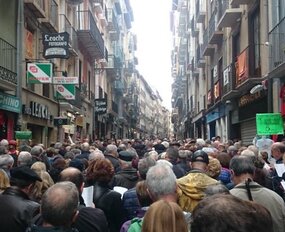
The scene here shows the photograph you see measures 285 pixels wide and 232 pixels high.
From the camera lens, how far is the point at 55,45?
19.9 metres

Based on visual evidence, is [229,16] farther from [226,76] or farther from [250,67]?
[250,67]

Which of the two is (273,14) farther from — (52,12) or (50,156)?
(52,12)

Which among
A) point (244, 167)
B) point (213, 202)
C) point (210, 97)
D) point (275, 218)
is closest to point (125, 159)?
point (244, 167)

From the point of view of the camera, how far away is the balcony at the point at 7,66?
1628 centimetres

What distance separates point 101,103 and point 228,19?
14573 mm

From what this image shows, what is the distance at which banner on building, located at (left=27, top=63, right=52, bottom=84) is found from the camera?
1850 cm

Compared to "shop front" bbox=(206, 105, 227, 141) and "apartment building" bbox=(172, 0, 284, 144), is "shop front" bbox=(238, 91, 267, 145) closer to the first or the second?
"apartment building" bbox=(172, 0, 284, 144)

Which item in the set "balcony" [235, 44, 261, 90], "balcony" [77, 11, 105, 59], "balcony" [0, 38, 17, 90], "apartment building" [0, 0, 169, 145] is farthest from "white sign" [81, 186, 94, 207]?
"balcony" [77, 11, 105, 59]

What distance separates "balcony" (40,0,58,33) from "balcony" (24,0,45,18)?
573 mm

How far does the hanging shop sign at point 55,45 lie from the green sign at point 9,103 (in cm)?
263

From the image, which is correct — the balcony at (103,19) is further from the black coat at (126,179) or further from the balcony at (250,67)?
the black coat at (126,179)

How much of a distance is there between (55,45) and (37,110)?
9.14 feet

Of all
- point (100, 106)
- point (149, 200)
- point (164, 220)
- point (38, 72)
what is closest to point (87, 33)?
point (100, 106)

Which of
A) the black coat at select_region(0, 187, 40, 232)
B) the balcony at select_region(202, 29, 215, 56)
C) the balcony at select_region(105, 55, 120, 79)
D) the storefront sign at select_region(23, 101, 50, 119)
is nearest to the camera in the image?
the black coat at select_region(0, 187, 40, 232)
